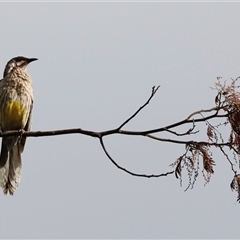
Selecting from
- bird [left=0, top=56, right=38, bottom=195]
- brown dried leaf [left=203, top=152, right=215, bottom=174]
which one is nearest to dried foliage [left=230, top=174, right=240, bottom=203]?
brown dried leaf [left=203, top=152, right=215, bottom=174]

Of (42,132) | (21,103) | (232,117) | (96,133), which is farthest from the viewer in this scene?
(21,103)

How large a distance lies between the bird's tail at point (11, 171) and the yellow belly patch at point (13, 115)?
0.94ft

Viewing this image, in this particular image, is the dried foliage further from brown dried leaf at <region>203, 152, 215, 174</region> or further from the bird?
the bird

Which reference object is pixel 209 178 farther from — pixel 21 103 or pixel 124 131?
pixel 21 103

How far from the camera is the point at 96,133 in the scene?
352 centimetres

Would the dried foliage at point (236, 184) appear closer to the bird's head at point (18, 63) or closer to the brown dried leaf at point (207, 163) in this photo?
the brown dried leaf at point (207, 163)

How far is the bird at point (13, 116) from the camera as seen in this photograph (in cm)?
532

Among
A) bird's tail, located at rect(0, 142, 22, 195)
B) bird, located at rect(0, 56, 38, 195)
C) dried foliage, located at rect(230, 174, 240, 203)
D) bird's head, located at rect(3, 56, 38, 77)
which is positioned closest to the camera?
dried foliage, located at rect(230, 174, 240, 203)

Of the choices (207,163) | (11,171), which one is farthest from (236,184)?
(11,171)

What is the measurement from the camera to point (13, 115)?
5363 mm

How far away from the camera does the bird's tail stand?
5.14 metres

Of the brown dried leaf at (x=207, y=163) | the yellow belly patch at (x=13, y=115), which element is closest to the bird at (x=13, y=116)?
the yellow belly patch at (x=13, y=115)

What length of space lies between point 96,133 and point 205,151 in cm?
71

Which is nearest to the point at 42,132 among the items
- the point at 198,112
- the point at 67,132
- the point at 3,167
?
the point at 67,132
